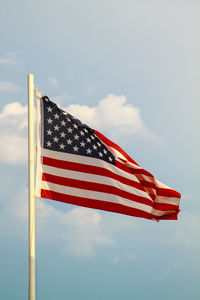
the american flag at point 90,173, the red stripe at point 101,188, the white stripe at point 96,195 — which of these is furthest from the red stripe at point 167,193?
the white stripe at point 96,195

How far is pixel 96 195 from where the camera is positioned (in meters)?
13.3

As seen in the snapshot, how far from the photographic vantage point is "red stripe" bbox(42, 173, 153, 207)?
13.0 m

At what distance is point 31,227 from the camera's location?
1232 centimetres

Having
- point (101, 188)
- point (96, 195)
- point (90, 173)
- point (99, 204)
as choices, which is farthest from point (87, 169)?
point (99, 204)

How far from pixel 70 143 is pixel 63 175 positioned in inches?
37.6

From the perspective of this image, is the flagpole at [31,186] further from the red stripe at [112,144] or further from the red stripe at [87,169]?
the red stripe at [112,144]

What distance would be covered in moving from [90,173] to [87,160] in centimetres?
38

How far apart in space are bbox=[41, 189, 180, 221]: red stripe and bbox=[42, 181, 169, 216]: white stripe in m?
0.08

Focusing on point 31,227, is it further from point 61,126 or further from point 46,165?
point 61,126

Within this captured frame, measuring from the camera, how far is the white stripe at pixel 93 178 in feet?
43.0

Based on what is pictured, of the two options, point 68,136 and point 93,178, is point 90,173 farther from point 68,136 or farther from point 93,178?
point 68,136

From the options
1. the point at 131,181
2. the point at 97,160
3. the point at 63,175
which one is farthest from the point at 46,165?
the point at 131,181

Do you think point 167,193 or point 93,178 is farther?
point 167,193

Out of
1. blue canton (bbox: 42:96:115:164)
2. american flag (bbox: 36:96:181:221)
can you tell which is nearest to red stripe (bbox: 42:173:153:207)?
american flag (bbox: 36:96:181:221)
